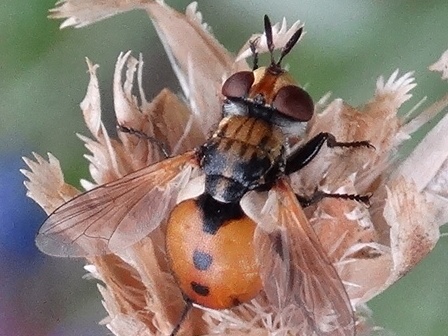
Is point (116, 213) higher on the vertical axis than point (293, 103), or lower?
lower

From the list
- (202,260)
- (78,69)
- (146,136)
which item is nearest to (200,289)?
(202,260)

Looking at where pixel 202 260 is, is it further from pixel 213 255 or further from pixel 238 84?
pixel 238 84

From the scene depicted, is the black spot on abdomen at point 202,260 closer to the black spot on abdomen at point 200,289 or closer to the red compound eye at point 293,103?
the black spot on abdomen at point 200,289

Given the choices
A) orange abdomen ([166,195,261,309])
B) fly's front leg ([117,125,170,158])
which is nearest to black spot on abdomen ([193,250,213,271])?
orange abdomen ([166,195,261,309])

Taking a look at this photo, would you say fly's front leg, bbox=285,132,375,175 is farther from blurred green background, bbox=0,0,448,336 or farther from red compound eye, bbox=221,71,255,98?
blurred green background, bbox=0,0,448,336

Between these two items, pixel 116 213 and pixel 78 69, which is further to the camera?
pixel 78 69

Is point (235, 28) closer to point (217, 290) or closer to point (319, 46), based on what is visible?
point (319, 46)
